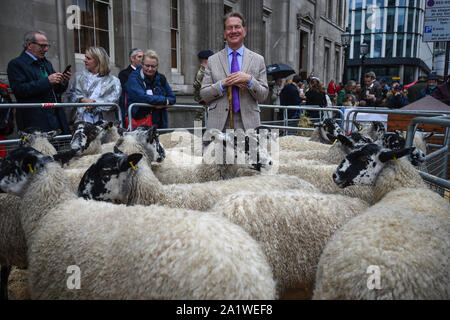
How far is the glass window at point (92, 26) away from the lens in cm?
742

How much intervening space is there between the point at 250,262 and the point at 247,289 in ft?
0.42

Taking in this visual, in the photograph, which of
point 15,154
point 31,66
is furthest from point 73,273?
point 31,66

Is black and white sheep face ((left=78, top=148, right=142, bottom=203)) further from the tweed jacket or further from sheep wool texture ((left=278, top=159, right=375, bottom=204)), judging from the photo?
sheep wool texture ((left=278, top=159, right=375, bottom=204))

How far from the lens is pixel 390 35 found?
66.1 meters

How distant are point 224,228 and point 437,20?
28.0 feet

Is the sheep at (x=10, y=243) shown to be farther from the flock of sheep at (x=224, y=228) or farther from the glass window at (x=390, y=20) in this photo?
the glass window at (x=390, y=20)

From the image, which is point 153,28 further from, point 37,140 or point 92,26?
point 37,140

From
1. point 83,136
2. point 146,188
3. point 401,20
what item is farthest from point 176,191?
point 401,20

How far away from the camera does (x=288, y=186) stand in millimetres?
3104

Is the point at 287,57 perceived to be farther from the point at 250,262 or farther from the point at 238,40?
the point at 250,262

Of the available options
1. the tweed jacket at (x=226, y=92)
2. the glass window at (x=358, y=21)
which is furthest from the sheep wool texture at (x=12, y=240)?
the glass window at (x=358, y=21)

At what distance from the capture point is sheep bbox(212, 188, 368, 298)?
2.24m

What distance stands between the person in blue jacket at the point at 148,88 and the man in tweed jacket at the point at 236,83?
1956 millimetres

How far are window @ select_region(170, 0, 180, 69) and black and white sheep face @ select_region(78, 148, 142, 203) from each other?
809 cm
